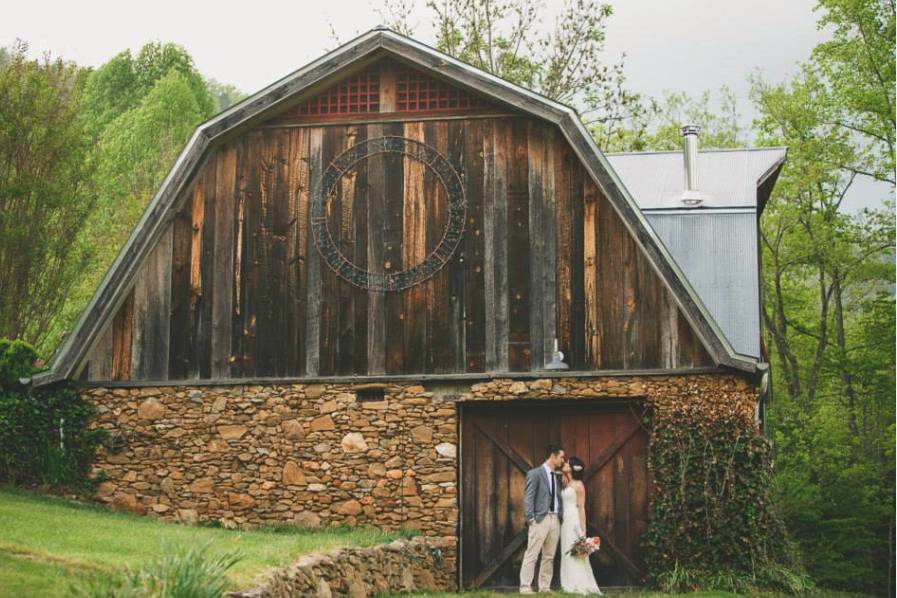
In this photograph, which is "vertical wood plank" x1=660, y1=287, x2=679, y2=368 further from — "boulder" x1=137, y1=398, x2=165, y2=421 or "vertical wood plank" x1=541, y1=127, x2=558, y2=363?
"boulder" x1=137, y1=398, x2=165, y2=421

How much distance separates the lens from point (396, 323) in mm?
16469

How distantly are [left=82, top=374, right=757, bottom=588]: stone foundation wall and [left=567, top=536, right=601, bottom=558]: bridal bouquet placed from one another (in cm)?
158

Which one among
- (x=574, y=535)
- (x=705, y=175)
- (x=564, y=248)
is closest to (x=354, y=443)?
(x=574, y=535)

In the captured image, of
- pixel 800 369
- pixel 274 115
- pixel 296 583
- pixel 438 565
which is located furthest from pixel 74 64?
pixel 800 369

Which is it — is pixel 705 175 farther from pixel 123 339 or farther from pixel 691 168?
pixel 123 339

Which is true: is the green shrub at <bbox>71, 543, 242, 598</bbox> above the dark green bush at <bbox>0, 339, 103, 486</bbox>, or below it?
below

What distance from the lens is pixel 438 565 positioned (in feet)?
51.6

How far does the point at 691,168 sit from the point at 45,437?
30.2 feet

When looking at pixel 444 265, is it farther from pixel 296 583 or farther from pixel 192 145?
pixel 296 583

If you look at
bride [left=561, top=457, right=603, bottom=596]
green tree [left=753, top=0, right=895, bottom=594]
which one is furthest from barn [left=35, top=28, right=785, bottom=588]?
green tree [left=753, top=0, right=895, bottom=594]

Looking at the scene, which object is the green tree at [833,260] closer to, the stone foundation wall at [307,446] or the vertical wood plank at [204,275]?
the stone foundation wall at [307,446]

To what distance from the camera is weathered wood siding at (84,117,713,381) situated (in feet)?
52.5

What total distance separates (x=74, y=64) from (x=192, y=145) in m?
10.6

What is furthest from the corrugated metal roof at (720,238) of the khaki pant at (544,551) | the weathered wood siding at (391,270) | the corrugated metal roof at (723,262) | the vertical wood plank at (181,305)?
the vertical wood plank at (181,305)
